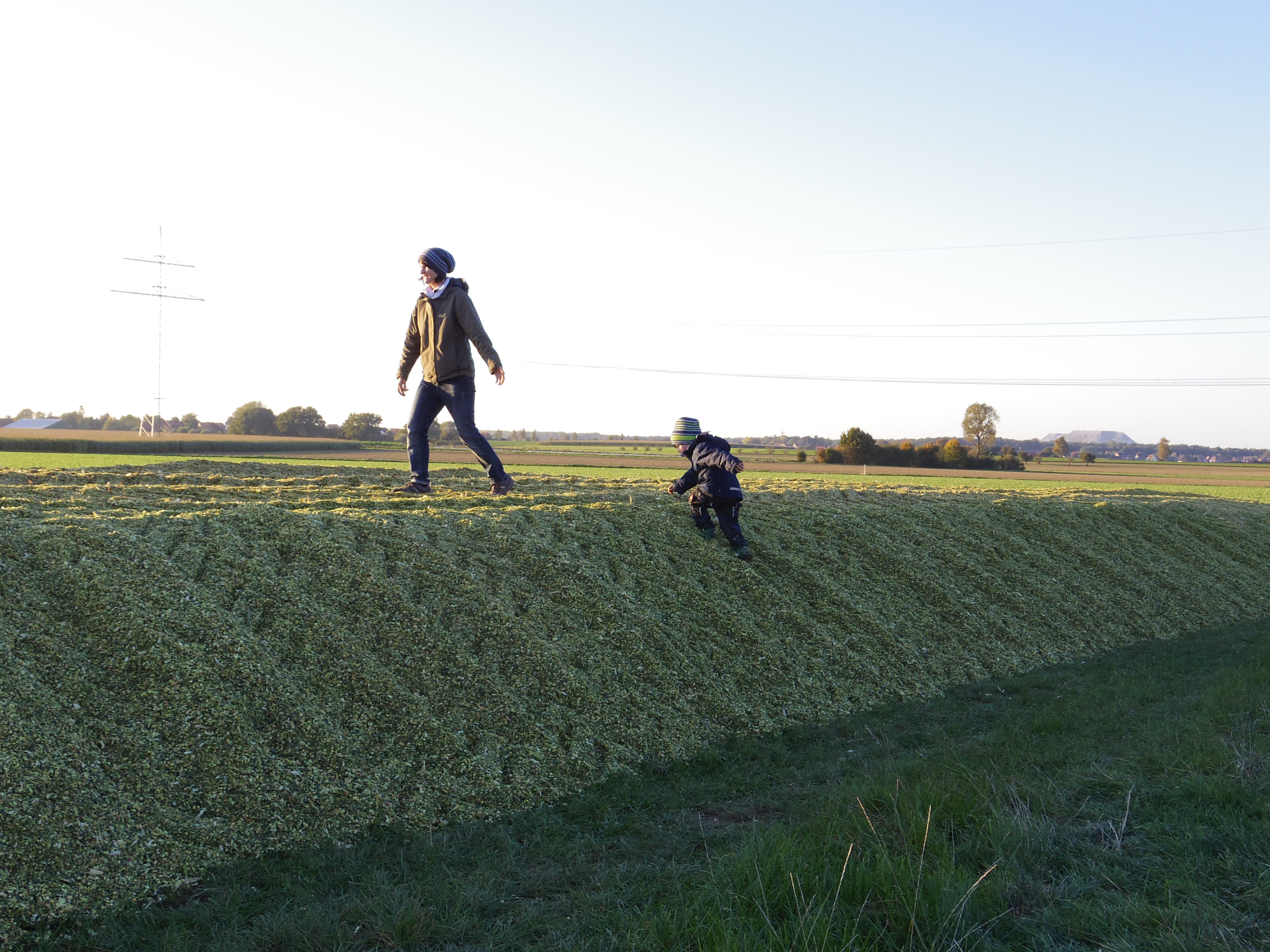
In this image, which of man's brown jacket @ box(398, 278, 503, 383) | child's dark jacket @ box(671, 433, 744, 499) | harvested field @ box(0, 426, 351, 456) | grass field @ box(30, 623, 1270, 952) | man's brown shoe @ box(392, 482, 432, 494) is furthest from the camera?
harvested field @ box(0, 426, 351, 456)

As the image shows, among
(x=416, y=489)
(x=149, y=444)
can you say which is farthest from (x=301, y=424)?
(x=416, y=489)

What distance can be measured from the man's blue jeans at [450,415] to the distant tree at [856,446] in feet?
141

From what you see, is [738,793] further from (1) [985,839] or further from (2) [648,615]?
(2) [648,615]

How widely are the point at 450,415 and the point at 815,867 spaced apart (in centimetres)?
492

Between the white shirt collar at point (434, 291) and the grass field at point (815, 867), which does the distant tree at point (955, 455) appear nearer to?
the white shirt collar at point (434, 291)

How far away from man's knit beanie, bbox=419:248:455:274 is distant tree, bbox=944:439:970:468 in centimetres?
4606

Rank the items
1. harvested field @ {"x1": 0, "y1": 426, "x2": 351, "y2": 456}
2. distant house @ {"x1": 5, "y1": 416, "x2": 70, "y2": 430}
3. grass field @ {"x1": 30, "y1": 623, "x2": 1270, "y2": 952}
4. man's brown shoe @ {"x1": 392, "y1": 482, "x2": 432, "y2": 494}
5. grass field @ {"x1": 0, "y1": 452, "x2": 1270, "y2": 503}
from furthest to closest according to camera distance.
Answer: distant house @ {"x1": 5, "y1": 416, "x2": 70, "y2": 430} → harvested field @ {"x1": 0, "y1": 426, "x2": 351, "y2": 456} → grass field @ {"x1": 0, "y1": 452, "x2": 1270, "y2": 503} → man's brown shoe @ {"x1": 392, "y1": 482, "x2": 432, "y2": 494} → grass field @ {"x1": 30, "y1": 623, "x2": 1270, "y2": 952}

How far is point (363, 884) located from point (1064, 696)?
14.3 ft

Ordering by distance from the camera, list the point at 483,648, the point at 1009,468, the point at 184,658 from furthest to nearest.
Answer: the point at 1009,468
the point at 483,648
the point at 184,658

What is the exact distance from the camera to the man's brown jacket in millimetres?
6301

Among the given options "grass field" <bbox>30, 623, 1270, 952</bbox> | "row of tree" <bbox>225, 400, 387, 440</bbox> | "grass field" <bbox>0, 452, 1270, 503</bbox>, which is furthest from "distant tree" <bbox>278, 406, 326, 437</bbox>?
"grass field" <bbox>30, 623, 1270, 952</bbox>

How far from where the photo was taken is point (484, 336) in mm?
6312

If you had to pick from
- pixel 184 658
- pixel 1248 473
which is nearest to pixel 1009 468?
pixel 1248 473

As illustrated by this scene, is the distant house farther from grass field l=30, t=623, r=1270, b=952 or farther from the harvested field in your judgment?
grass field l=30, t=623, r=1270, b=952
